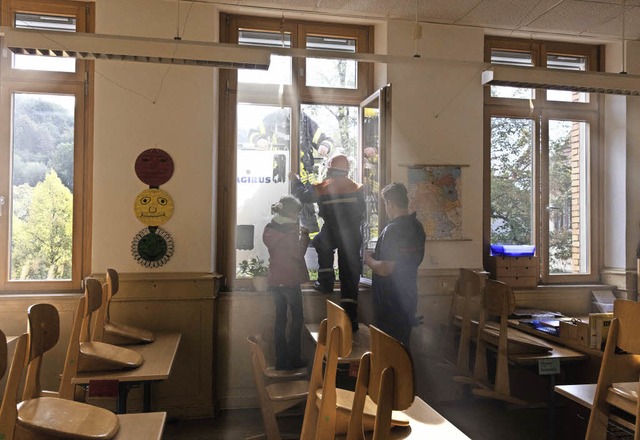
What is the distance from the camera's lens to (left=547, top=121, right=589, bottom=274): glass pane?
487 cm

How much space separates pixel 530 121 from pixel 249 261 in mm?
2940

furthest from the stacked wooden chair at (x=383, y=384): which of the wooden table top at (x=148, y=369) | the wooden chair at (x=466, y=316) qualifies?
the wooden chair at (x=466, y=316)

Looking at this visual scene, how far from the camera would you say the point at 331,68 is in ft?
14.8

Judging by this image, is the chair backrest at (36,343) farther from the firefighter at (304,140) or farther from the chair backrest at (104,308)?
the firefighter at (304,140)

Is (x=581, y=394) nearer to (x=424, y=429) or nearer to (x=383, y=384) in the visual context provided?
(x=424, y=429)

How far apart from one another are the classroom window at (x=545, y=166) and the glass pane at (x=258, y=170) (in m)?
1.92

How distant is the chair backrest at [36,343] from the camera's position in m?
1.83

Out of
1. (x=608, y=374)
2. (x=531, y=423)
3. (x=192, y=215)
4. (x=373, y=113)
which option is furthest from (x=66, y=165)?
(x=531, y=423)

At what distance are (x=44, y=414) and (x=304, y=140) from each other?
3.18m

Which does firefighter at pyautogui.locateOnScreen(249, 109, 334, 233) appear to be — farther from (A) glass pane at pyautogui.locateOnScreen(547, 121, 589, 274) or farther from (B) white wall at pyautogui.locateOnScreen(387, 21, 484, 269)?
(A) glass pane at pyautogui.locateOnScreen(547, 121, 589, 274)

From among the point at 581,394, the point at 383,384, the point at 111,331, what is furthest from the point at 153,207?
the point at 581,394

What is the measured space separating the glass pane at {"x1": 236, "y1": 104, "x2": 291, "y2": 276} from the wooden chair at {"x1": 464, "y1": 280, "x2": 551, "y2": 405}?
1.84 meters

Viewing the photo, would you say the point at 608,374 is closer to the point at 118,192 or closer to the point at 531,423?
the point at 531,423

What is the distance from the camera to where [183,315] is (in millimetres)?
3953
